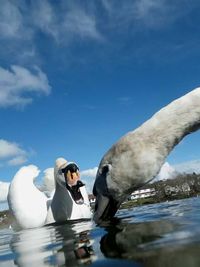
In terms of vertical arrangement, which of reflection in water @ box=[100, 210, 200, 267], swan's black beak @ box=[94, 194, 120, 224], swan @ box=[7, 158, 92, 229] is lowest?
reflection in water @ box=[100, 210, 200, 267]

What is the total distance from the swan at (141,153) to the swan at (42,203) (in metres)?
4.13

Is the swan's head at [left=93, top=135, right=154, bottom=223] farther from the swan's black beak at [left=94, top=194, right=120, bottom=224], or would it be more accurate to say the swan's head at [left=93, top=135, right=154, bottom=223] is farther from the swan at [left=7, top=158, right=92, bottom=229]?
the swan at [left=7, top=158, right=92, bottom=229]

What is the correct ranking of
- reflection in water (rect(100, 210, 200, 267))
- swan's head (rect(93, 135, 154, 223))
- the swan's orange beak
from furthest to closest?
the swan's orange beak, swan's head (rect(93, 135, 154, 223)), reflection in water (rect(100, 210, 200, 267))

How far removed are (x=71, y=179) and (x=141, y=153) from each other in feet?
17.0

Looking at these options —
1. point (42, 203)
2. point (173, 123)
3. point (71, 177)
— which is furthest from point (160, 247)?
point (42, 203)

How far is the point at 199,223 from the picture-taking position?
264 inches

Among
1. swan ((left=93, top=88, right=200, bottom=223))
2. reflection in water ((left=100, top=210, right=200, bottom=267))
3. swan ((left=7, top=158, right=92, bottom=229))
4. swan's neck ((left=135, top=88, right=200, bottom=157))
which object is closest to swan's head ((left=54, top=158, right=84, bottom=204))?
swan ((left=7, top=158, right=92, bottom=229))

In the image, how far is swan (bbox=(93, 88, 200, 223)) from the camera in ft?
29.0

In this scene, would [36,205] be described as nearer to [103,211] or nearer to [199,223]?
[103,211]

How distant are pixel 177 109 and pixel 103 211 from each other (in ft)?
7.73

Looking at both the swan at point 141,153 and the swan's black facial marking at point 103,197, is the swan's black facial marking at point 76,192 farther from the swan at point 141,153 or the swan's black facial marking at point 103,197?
the swan's black facial marking at point 103,197

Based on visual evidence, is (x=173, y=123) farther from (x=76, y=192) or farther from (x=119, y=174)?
(x=76, y=192)

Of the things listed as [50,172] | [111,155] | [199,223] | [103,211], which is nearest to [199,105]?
[111,155]

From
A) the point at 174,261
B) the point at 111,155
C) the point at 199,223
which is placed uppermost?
Result: the point at 111,155
